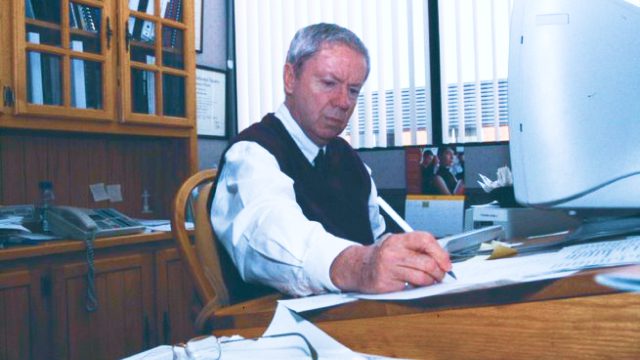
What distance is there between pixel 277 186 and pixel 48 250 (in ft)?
4.09


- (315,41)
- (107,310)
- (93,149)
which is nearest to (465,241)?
(315,41)

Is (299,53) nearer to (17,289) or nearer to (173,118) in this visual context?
(17,289)

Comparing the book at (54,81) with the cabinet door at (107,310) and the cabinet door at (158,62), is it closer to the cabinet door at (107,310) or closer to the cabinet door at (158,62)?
the cabinet door at (158,62)

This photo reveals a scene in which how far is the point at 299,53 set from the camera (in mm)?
1429

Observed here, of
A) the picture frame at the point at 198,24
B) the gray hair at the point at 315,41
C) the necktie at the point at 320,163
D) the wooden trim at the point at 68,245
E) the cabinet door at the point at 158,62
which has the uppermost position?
the picture frame at the point at 198,24

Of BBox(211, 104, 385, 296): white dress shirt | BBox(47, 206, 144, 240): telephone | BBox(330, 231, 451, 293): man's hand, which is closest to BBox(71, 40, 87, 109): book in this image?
BBox(47, 206, 144, 240): telephone

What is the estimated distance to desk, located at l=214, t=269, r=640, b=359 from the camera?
508mm

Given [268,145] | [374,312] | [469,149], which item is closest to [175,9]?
[469,149]

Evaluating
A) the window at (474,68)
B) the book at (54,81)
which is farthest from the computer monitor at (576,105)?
the book at (54,81)

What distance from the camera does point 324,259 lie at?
2.56 ft

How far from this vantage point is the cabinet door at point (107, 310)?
201 centimetres

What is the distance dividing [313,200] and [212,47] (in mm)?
2050

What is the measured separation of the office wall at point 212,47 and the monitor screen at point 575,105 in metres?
2.27

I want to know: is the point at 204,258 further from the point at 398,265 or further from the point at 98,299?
the point at 98,299
